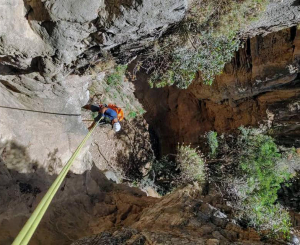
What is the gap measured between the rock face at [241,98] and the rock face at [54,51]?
142 inches

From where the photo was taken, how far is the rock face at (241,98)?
642 centimetres

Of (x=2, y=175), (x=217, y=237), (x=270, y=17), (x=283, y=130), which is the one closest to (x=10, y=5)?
(x=2, y=175)

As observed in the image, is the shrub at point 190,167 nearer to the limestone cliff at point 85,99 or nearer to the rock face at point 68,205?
the limestone cliff at point 85,99

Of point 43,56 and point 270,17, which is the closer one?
point 43,56

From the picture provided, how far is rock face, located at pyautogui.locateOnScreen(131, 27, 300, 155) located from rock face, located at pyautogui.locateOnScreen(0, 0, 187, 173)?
361cm

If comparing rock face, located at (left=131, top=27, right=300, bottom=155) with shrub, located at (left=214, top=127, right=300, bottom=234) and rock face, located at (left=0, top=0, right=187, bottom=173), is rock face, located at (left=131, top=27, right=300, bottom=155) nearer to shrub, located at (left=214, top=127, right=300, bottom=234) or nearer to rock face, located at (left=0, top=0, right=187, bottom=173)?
shrub, located at (left=214, top=127, right=300, bottom=234)

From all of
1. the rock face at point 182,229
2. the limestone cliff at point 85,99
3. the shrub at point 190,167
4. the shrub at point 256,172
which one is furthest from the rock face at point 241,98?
the rock face at point 182,229

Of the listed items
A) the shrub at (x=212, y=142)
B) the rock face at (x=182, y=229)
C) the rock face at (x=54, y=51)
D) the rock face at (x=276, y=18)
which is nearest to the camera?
the rock face at (x=54, y=51)

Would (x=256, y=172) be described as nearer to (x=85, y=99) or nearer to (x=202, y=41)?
(x=202, y=41)

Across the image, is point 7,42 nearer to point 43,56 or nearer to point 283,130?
point 43,56

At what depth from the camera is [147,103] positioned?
29.2 ft

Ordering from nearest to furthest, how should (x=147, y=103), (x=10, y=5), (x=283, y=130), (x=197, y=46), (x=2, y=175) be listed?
(x=10, y=5), (x=2, y=175), (x=197, y=46), (x=283, y=130), (x=147, y=103)

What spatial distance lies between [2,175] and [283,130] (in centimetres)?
790

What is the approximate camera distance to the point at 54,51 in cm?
360
